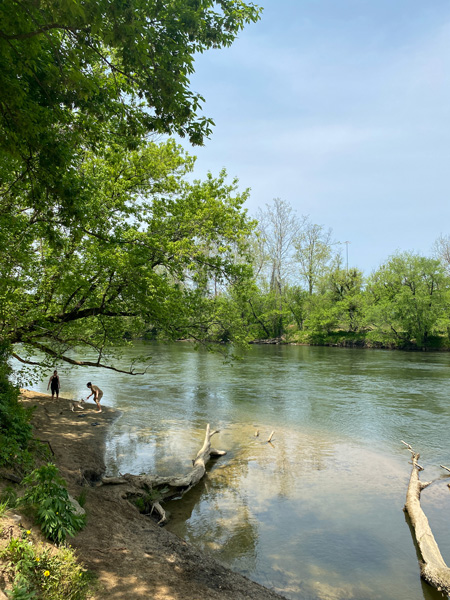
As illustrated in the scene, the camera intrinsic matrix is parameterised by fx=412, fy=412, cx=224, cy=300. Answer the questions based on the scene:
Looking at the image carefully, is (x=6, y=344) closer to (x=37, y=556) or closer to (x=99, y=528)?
(x=99, y=528)

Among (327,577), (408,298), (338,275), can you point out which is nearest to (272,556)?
(327,577)

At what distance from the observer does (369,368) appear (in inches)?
1320

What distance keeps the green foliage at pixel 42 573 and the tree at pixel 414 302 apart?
5064 cm

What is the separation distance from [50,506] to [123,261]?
6.92 meters

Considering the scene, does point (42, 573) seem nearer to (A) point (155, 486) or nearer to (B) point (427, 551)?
(A) point (155, 486)

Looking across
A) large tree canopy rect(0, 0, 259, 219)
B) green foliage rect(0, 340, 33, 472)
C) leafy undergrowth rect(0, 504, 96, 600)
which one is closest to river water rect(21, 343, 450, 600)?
green foliage rect(0, 340, 33, 472)

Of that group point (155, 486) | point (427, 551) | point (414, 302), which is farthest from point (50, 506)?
point (414, 302)

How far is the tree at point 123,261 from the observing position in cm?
1100

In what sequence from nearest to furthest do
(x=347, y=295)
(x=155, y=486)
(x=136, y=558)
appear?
(x=136, y=558) < (x=155, y=486) < (x=347, y=295)

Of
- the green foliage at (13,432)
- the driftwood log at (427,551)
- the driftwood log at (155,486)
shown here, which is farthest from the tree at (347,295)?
the green foliage at (13,432)

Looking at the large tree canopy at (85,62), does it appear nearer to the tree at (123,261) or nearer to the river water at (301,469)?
the tree at (123,261)

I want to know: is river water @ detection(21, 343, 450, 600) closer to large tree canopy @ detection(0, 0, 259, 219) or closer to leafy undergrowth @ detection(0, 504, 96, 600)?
leafy undergrowth @ detection(0, 504, 96, 600)

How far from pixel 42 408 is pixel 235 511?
9429mm

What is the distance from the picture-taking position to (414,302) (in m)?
50.8
